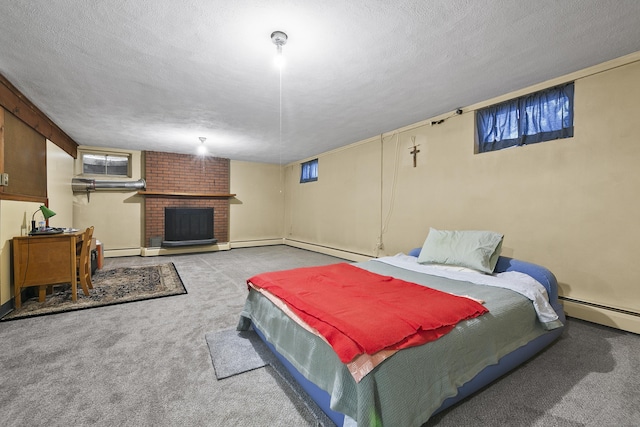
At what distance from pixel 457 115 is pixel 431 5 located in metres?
2.25

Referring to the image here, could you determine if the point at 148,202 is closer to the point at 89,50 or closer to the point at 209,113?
the point at 209,113

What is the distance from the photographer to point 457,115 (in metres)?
3.68

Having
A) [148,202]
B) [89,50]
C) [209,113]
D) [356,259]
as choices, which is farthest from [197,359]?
[148,202]

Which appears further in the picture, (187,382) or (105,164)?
(105,164)

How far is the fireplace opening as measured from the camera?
636cm

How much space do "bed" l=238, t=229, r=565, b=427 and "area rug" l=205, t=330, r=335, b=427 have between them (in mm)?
60

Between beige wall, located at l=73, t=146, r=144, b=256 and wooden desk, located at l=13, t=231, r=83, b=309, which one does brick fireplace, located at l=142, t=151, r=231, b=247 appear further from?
wooden desk, located at l=13, t=231, r=83, b=309

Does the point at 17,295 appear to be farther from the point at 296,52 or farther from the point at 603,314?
the point at 603,314

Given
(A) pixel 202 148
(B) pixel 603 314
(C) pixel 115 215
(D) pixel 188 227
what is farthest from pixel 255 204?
(B) pixel 603 314

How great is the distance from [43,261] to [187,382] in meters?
2.61

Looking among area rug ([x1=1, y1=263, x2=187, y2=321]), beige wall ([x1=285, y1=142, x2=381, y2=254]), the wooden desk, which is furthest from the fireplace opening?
the wooden desk

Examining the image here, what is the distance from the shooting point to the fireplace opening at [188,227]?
6.36 m

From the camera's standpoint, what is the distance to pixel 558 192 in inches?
110

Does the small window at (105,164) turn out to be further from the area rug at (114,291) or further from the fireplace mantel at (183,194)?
the area rug at (114,291)
